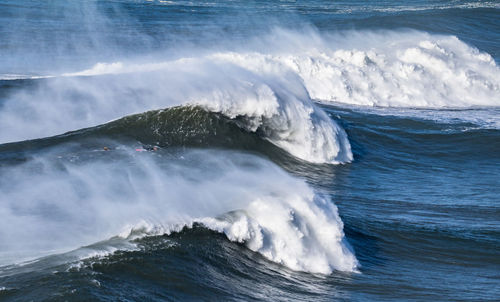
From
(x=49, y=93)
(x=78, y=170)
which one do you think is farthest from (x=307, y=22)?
(x=78, y=170)

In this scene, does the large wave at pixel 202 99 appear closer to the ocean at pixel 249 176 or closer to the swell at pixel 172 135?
the ocean at pixel 249 176

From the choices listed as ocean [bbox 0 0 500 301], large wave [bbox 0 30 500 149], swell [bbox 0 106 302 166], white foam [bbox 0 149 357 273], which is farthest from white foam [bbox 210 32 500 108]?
white foam [bbox 0 149 357 273]

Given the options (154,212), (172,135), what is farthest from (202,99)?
(154,212)

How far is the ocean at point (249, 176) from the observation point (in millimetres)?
8047

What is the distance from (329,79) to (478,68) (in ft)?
22.3

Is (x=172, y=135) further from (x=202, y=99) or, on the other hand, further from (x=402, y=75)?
(x=402, y=75)

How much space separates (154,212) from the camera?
9.02m

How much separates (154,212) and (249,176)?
2893mm

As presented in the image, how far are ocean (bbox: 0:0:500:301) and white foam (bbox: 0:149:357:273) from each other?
28mm

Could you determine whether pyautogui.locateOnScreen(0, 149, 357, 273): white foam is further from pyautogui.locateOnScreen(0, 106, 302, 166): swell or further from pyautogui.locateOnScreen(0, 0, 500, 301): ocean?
pyautogui.locateOnScreen(0, 106, 302, 166): swell

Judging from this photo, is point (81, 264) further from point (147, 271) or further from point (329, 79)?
point (329, 79)

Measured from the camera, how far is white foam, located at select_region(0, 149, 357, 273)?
8297mm

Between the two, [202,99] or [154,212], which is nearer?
[154,212]

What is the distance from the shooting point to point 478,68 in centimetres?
→ 2636
